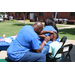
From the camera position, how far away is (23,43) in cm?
238

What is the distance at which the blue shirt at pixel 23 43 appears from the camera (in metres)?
2.32

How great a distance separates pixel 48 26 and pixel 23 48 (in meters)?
1.67

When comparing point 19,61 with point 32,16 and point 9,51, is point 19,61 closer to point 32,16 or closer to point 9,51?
point 9,51

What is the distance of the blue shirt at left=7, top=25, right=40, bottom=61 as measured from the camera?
232cm

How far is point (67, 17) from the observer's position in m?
26.7
